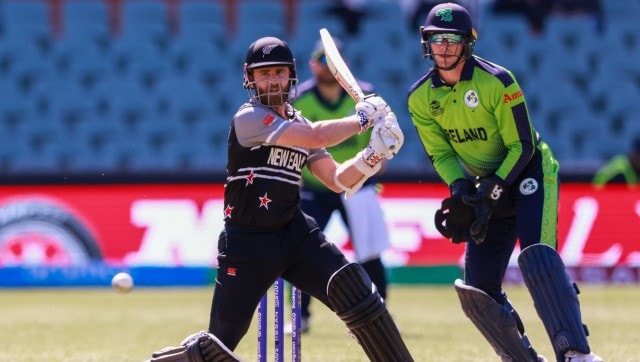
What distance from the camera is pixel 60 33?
16.7m

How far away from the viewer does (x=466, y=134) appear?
6070 mm

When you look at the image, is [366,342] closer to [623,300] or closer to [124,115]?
[623,300]

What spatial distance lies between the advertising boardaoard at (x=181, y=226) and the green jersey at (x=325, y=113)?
320cm

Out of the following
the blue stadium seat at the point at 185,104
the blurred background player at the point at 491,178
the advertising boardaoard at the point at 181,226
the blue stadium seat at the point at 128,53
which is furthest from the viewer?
the blue stadium seat at the point at 128,53

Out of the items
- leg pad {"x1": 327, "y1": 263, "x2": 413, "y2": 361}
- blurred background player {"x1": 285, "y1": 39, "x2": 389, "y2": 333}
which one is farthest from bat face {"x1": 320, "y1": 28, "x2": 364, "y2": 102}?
blurred background player {"x1": 285, "y1": 39, "x2": 389, "y2": 333}

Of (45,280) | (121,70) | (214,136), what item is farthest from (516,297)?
(121,70)

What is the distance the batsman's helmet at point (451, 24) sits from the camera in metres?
5.86

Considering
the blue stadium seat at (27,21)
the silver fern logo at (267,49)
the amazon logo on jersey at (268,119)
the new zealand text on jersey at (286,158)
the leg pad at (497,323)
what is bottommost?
the leg pad at (497,323)

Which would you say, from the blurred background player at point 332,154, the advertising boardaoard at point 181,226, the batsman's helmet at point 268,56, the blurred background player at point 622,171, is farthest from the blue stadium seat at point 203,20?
the batsman's helmet at point 268,56

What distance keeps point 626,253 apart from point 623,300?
1.37 metres

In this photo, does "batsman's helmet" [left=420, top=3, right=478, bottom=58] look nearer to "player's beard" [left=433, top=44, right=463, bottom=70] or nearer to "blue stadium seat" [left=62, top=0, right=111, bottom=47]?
"player's beard" [left=433, top=44, right=463, bottom=70]

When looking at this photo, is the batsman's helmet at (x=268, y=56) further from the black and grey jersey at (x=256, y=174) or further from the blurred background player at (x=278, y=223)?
the black and grey jersey at (x=256, y=174)

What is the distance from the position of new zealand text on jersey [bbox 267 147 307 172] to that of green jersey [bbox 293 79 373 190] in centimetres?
352

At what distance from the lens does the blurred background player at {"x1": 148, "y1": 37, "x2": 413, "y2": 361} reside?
5277mm
